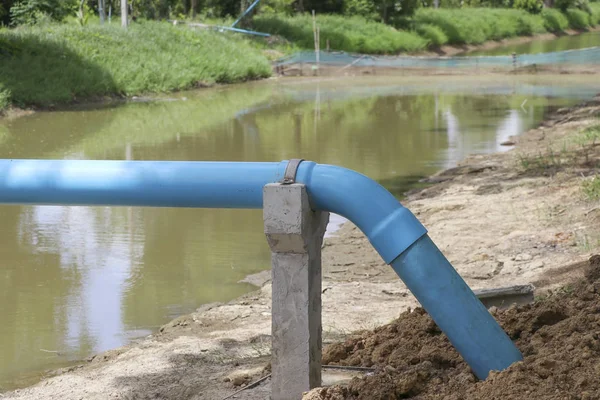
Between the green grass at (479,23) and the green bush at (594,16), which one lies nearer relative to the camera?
the green grass at (479,23)

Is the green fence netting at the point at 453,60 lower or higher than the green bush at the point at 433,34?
lower

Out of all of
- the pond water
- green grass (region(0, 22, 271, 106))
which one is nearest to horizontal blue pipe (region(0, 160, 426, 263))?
green grass (region(0, 22, 271, 106))

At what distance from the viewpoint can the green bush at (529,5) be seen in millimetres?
56250

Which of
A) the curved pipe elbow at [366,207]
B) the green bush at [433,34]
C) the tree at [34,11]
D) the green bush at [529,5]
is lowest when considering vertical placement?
the curved pipe elbow at [366,207]

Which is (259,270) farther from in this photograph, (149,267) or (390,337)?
(390,337)

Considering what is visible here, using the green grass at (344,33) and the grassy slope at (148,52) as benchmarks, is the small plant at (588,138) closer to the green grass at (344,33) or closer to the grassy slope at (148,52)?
the grassy slope at (148,52)

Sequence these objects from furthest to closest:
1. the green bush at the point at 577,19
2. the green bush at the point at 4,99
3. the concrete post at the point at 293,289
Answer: the green bush at the point at 577,19
the green bush at the point at 4,99
the concrete post at the point at 293,289

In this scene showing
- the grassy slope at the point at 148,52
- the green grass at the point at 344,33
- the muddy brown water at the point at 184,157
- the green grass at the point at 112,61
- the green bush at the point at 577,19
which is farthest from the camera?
the green bush at the point at 577,19

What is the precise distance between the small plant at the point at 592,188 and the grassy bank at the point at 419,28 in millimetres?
30579

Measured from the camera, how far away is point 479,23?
50.2 meters

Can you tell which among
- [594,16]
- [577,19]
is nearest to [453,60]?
[577,19]

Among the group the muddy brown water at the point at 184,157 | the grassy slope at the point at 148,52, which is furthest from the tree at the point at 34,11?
the muddy brown water at the point at 184,157

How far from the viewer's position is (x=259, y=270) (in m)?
7.95

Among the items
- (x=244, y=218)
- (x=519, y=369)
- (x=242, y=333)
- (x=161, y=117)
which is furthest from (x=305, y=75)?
(x=519, y=369)
